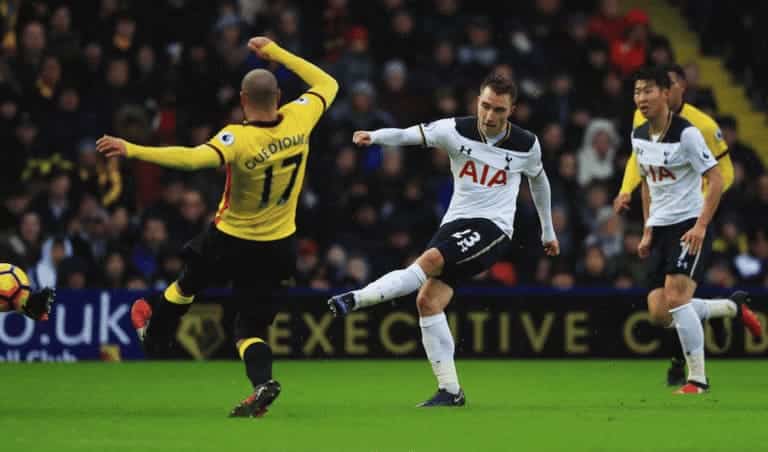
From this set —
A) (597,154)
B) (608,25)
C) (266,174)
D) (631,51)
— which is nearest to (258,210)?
(266,174)

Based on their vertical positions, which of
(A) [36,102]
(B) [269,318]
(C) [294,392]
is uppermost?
(A) [36,102]

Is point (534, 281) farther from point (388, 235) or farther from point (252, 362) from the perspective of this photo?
point (252, 362)

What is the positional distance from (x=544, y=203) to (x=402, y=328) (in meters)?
5.61

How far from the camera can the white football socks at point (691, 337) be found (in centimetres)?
1166

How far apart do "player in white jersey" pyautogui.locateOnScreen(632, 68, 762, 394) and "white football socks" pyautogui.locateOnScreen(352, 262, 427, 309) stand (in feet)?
6.99

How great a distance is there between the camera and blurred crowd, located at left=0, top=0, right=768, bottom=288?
55.8ft

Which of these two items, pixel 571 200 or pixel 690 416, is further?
pixel 571 200

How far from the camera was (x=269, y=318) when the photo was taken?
10156 millimetres

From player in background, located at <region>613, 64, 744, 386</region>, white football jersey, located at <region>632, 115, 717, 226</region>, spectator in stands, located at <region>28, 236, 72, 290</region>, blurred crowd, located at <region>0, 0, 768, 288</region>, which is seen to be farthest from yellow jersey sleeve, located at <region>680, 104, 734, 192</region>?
spectator in stands, located at <region>28, 236, 72, 290</region>

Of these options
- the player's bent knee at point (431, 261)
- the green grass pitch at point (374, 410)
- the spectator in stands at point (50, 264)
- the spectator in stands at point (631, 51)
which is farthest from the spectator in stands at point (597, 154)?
the player's bent knee at point (431, 261)

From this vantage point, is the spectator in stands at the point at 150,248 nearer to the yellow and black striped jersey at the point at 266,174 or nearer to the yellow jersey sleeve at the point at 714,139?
the yellow jersey sleeve at the point at 714,139

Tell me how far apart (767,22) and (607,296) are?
7.24 meters

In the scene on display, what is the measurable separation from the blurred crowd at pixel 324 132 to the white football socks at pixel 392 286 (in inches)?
258

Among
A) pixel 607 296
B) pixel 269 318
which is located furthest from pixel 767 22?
pixel 269 318
